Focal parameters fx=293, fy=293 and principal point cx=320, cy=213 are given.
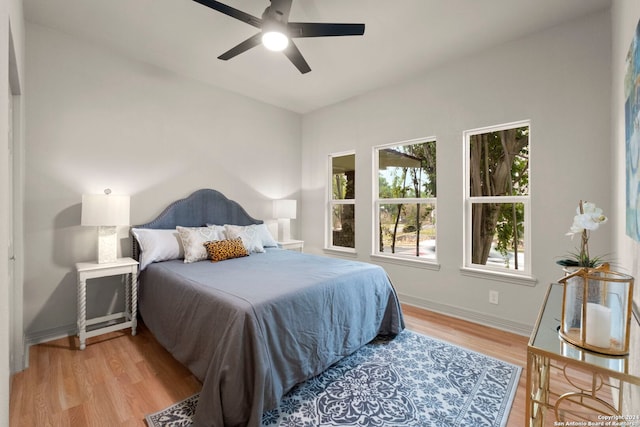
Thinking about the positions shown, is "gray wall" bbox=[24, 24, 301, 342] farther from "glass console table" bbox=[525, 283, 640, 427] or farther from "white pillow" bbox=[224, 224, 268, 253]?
"glass console table" bbox=[525, 283, 640, 427]

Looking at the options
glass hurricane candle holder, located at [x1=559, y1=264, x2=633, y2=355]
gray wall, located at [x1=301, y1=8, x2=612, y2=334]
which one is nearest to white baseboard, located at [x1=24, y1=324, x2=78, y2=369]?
gray wall, located at [x1=301, y1=8, x2=612, y2=334]

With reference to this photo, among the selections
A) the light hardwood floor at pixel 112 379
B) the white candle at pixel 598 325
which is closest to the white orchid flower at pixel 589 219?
the white candle at pixel 598 325

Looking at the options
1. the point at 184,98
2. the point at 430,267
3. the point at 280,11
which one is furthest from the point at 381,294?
the point at 184,98

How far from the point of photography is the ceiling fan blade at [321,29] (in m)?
2.01

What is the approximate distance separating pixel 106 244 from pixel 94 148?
3.20ft

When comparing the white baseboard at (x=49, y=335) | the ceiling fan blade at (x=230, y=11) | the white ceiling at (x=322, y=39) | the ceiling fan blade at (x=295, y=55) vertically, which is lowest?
the white baseboard at (x=49, y=335)

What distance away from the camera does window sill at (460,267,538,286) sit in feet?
9.03

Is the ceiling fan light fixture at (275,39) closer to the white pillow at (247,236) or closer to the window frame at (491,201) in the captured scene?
the white pillow at (247,236)

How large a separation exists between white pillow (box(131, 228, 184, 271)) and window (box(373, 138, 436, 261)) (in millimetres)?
2480

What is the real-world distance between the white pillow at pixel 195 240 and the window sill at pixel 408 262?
205 cm

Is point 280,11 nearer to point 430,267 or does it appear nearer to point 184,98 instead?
point 184,98

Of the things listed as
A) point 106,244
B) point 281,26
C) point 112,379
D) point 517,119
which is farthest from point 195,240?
point 517,119

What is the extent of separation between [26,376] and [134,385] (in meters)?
0.82

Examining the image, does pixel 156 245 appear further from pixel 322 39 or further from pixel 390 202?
pixel 390 202
